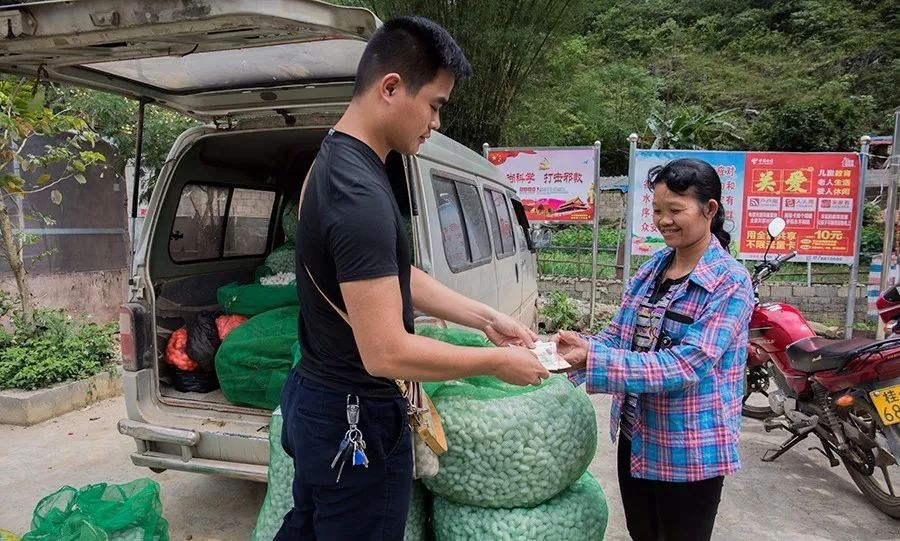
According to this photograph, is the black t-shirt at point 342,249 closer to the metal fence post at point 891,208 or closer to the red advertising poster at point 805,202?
the metal fence post at point 891,208

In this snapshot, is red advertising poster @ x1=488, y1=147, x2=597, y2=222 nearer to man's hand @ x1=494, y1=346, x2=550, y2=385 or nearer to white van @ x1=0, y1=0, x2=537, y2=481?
white van @ x1=0, y1=0, x2=537, y2=481

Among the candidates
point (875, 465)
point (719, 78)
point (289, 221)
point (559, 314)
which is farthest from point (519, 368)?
point (719, 78)

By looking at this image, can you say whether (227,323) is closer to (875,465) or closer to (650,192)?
(875,465)

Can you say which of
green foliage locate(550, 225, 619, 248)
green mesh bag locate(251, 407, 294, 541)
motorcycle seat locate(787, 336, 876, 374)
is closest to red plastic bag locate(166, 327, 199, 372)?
green mesh bag locate(251, 407, 294, 541)

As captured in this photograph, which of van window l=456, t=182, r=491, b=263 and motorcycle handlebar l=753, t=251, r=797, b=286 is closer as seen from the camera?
van window l=456, t=182, r=491, b=263

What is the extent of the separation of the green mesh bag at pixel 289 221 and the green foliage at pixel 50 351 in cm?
198

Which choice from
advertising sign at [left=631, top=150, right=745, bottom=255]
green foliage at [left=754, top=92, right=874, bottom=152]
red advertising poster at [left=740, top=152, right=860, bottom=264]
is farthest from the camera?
green foliage at [left=754, top=92, right=874, bottom=152]

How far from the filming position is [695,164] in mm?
1768

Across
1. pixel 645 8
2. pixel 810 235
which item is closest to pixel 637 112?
pixel 645 8

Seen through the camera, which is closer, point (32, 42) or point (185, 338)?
point (32, 42)

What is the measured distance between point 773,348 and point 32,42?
153 inches

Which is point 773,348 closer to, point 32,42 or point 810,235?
point 810,235

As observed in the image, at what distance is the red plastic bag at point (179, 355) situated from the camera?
3302mm

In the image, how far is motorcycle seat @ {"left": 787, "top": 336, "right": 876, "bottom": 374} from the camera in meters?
2.93
